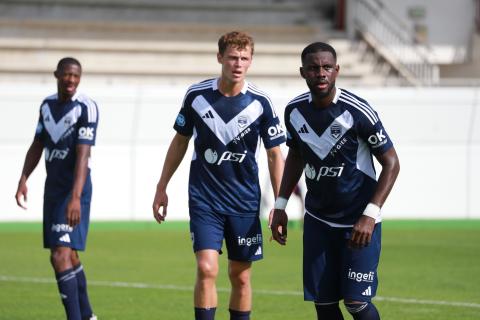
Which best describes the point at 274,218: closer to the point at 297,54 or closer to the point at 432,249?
the point at 432,249

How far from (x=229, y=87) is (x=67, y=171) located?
2.07 m

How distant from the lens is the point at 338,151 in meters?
7.88

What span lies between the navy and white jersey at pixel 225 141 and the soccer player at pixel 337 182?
1.12 m

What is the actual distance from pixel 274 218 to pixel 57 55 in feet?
74.4

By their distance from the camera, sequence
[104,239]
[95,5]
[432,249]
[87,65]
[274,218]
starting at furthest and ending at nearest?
[95,5]
[87,65]
[104,239]
[432,249]
[274,218]

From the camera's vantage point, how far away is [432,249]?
19.5 m

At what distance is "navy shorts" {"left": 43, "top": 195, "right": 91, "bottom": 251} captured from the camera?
10352mm

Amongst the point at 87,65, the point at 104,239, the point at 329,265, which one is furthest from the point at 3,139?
the point at 329,265

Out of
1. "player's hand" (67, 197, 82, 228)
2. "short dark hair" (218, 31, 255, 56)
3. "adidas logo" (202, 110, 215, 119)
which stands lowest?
"player's hand" (67, 197, 82, 228)

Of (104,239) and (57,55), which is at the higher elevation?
(57,55)

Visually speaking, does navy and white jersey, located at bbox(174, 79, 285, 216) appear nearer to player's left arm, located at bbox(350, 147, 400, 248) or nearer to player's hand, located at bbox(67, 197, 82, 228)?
player's hand, located at bbox(67, 197, 82, 228)

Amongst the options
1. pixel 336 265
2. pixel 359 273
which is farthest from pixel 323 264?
pixel 359 273

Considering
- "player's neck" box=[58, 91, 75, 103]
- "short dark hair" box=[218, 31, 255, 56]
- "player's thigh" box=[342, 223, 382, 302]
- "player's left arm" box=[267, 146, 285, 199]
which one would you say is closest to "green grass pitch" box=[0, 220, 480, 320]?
"player's neck" box=[58, 91, 75, 103]

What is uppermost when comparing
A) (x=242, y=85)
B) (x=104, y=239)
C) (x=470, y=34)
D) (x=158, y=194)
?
(x=470, y=34)
